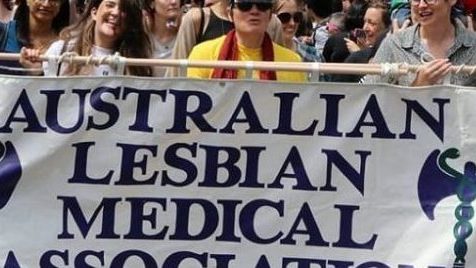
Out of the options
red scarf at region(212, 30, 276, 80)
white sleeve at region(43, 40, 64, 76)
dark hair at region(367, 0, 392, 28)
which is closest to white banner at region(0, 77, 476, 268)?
white sleeve at region(43, 40, 64, 76)

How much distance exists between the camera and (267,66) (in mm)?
5164

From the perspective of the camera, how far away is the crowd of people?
18.9 ft

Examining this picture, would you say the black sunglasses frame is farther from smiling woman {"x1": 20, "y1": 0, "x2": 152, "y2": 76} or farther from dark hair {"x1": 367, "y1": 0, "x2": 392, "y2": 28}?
smiling woman {"x1": 20, "y1": 0, "x2": 152, "y2": 76}

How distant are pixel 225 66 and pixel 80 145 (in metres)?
0.74

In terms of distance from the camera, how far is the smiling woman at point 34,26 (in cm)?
727

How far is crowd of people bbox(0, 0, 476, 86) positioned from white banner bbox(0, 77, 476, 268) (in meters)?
0.23

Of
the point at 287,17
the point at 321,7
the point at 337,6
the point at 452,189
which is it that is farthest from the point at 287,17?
the point at 337,6

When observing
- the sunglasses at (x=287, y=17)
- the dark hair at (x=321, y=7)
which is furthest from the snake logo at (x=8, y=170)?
the dark hair at (x=321, y=7)

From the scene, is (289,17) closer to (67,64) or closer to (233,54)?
(233,54)

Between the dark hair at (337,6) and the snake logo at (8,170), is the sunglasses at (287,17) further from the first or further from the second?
the dark hair at (337,6)

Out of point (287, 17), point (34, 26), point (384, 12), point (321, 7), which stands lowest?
point (34, 26)

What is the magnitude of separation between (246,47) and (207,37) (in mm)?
978

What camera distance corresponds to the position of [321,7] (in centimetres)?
1408

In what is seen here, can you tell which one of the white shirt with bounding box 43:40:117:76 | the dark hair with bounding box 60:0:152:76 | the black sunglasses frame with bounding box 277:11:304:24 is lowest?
the white shirt with bounding box 43:40:117:76
